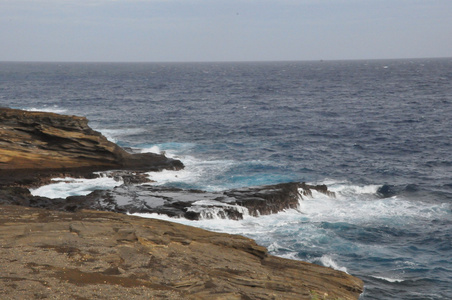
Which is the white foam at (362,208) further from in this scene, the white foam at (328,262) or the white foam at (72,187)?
the white foam at (72,187)

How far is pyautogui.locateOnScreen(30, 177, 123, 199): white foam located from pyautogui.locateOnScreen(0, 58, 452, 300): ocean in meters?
0.15

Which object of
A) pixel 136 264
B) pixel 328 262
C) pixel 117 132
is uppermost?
pixel 136 264

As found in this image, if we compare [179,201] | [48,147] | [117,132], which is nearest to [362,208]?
[179,201]

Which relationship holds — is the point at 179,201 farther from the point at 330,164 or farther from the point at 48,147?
the point at 330,164

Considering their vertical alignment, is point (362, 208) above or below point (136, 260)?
below

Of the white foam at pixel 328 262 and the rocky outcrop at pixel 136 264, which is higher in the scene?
the rocky outcrop at pixel 136 264

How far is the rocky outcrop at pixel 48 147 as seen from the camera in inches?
1510

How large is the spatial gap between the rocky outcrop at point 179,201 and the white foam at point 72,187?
2.64 metres

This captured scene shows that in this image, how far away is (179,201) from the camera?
32375 millimetres

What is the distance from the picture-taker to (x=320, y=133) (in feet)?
211

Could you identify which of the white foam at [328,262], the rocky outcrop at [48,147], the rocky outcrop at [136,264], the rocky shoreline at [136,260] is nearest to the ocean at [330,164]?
the white foam at [328,262]

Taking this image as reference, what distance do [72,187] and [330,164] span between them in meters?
26.2

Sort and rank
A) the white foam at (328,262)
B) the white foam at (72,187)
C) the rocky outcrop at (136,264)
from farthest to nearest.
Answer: the white foam at (72,187) → the white foam at (328,262) → the rocky outcrop at (136,264)

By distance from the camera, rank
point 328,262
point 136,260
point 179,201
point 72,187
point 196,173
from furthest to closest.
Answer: point 196,173 < point 72,187 < point 179,201 < point 328,262 < point 136,260
